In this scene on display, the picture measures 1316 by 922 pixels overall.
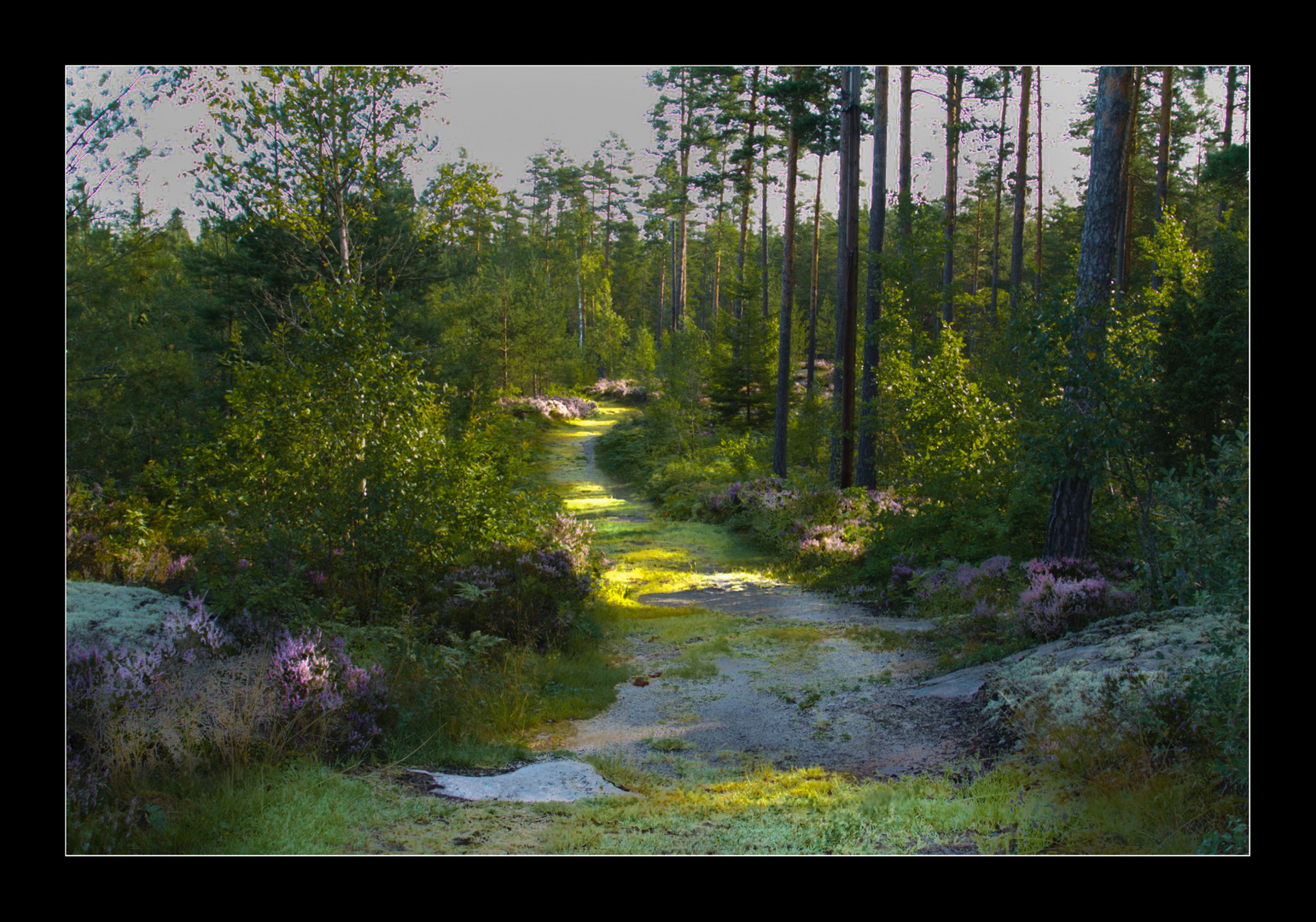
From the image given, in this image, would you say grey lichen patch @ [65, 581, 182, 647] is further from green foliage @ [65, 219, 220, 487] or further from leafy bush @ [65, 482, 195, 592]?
green foliage @ [65, 219, 220, 487]

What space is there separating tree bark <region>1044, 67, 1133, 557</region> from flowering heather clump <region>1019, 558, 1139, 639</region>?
932 millimetres

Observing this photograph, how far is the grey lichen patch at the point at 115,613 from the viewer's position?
4621 mm

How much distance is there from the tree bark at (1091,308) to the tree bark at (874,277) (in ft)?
21.0

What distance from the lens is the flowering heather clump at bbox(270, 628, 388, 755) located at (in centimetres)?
430

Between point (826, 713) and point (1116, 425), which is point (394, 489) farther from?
point (1116, 425)

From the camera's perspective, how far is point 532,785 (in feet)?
13.9

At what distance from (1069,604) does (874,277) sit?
9.22 metres

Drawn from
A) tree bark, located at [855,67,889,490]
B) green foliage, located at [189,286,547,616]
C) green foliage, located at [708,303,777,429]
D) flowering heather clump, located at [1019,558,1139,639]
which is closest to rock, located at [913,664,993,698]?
flowering heather clump, located at [1019,558,1139,639]

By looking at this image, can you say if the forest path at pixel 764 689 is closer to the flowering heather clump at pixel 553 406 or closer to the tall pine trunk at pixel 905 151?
the tall pine trunk at pixel 905 151

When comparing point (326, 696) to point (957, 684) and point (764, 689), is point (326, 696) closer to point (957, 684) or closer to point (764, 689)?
point (764, 689)
